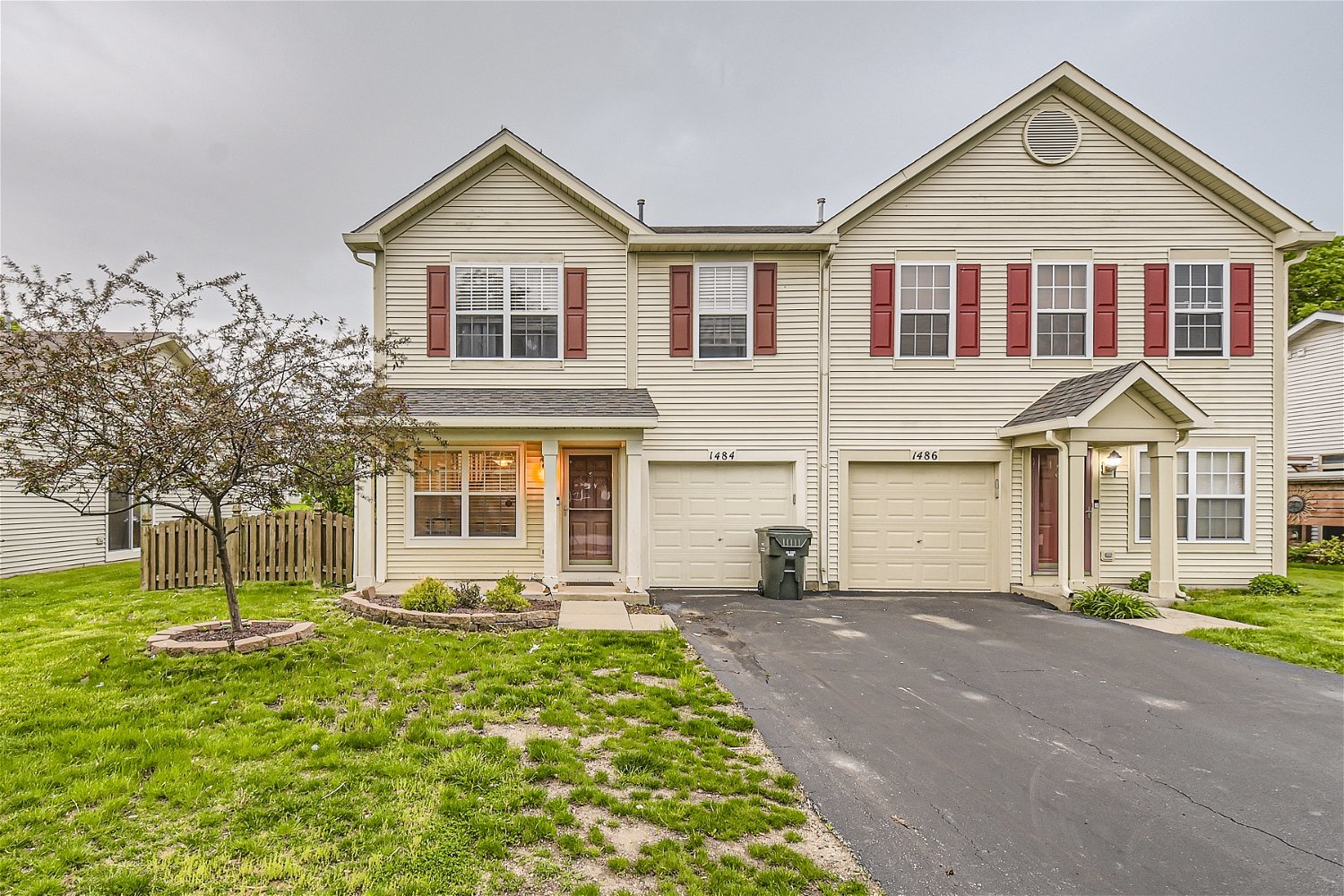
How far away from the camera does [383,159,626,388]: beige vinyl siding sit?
33.4 feet

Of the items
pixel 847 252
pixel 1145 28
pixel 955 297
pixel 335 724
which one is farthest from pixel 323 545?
pixel 1145 28

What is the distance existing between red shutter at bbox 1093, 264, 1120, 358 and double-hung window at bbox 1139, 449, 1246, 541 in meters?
2.41

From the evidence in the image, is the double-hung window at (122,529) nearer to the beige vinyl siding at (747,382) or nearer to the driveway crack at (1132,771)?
the beige vinyl siding at (747,382)

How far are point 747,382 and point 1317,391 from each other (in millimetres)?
18338

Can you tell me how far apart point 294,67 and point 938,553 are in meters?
23.9

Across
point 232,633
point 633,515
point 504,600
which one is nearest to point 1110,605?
point 633,515

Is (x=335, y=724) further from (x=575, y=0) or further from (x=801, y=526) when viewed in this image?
(x=575, y=0)

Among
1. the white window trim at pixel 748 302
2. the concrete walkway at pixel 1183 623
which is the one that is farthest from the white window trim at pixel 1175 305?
the white window trim at pixel 748 302

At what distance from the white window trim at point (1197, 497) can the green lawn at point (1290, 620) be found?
982 mm

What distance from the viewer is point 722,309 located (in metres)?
10.4

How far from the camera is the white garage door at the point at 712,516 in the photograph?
10305 mm

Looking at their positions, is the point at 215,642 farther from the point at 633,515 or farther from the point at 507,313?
the point at 507,313

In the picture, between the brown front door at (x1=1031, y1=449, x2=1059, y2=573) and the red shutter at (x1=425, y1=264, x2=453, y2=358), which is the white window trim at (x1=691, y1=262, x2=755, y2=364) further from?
the brown front door at (x1=1031, y1=449, x2=1059, y2=573)

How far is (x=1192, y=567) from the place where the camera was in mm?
10344
